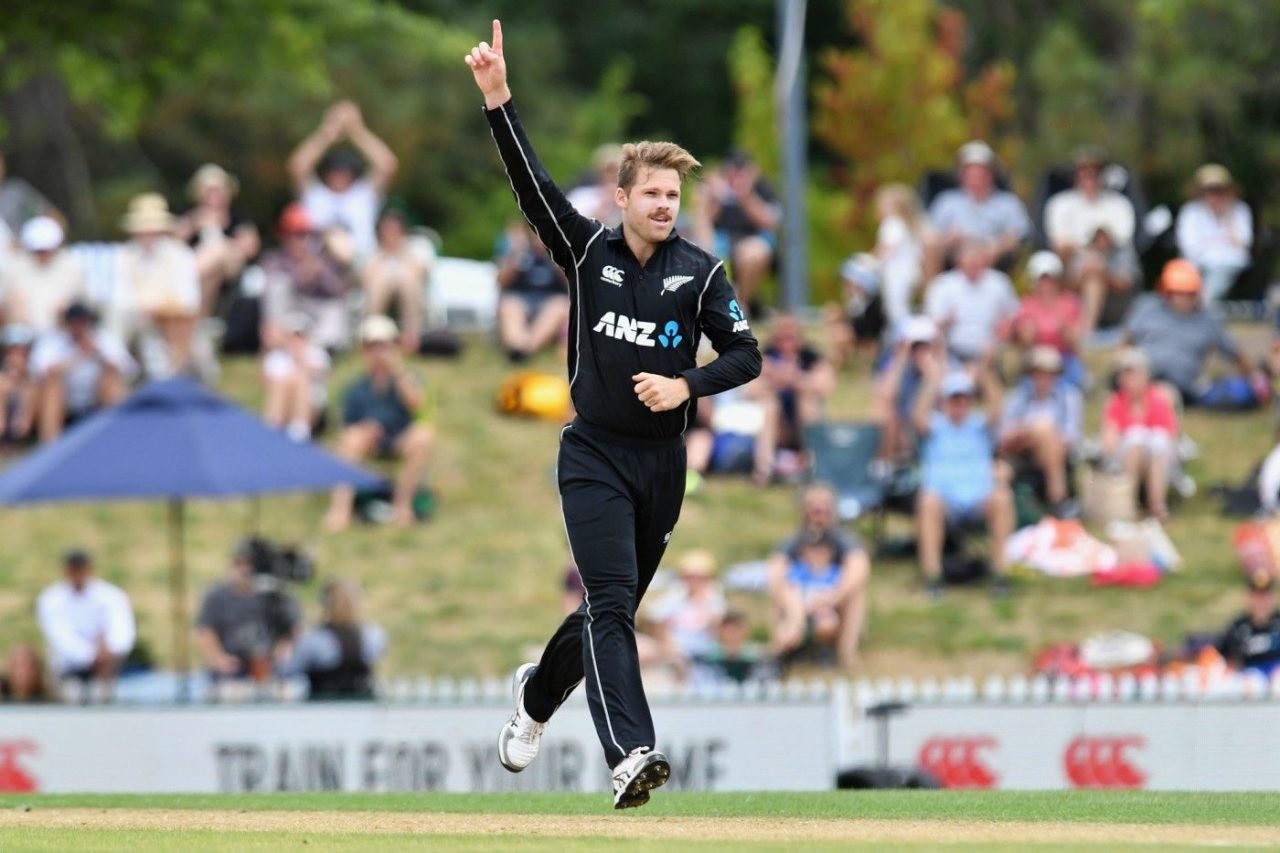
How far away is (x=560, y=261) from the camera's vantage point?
9156 millimetres

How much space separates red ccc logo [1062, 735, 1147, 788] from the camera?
1396 cm

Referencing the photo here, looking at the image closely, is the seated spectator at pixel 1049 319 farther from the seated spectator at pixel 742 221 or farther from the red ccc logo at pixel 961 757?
the red ccc logo at pixel 961 757

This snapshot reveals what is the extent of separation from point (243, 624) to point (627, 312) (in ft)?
32.4

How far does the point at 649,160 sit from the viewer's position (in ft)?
28.8

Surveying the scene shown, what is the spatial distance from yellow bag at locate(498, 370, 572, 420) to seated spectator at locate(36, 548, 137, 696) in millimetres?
5792

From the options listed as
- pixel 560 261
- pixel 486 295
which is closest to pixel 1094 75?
Answer: pixel 486 295

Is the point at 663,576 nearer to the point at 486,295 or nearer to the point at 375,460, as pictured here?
the point at 375,460

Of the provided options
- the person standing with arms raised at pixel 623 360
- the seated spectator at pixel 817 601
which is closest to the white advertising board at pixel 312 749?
the seated spectator at pixel 817 601

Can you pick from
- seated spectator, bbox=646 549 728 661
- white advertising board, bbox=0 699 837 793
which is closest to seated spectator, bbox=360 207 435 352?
seated spectator, bbox=646 549 728 661

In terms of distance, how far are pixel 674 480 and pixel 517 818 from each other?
4.60ft

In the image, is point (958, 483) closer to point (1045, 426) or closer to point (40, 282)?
point (1045, 426)

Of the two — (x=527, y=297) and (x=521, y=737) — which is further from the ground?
(x=527, y=297)

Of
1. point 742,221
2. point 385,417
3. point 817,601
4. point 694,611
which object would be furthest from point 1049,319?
point 385,417

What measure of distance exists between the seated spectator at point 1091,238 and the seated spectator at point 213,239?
7.78 m
